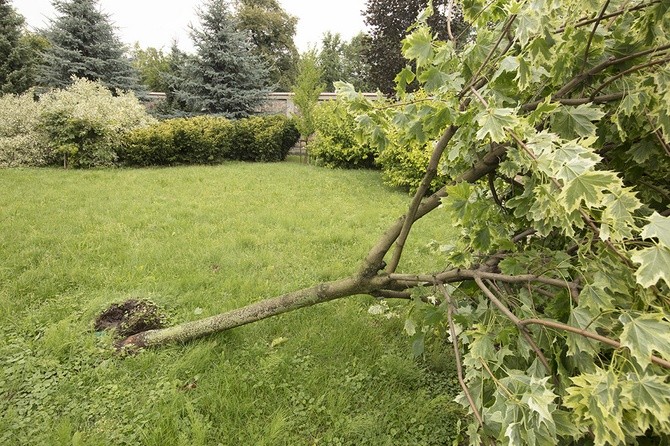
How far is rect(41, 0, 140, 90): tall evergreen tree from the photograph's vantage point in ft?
49.3

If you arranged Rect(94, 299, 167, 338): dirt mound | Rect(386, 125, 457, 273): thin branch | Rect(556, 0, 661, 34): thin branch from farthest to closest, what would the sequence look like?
1. Rect(94, 299, 167, 338): dirt mound
2. Rect(386, 125, 457, 273): thin branch
3. Rect(556, 0, 661, 34): thin branch

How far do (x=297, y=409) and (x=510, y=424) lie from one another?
5.07 ft


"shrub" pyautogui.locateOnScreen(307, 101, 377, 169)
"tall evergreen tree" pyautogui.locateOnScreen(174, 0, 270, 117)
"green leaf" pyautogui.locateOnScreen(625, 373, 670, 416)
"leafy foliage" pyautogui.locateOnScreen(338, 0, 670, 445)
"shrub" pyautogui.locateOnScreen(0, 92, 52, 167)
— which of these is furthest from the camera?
"tall evergreen tree" pyautogui.locateOnScreen(174, 0, 270, 117)

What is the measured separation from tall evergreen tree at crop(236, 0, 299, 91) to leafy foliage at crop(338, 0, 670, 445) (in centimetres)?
2590

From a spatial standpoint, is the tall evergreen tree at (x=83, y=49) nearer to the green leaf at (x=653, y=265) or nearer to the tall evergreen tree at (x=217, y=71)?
the tall evergreen tree at (x=217, y=71)

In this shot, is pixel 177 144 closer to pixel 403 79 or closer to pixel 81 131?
pixel 81 131

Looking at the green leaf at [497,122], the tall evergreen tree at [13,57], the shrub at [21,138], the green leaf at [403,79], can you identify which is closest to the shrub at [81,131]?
the shrub at [21,138]

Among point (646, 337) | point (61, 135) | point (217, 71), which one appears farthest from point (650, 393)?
point (217, 71)

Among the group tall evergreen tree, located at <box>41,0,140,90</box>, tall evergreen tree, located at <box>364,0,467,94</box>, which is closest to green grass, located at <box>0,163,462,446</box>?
tall evergreen tree, located at <box>364,0,467,94</box>

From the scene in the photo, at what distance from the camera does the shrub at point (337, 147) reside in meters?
10.7

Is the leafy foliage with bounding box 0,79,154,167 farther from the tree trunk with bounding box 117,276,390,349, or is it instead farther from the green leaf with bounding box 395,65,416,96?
the green leaf with bounding box 395,65,416,96

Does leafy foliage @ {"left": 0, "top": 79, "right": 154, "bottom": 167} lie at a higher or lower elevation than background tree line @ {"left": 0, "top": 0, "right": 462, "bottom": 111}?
lower

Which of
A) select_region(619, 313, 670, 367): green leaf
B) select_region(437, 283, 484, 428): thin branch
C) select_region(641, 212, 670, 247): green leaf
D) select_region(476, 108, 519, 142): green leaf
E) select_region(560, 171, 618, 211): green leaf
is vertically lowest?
select_region(437, 283, 484, 428): thin branch

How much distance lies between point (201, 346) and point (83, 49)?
18.0 metres
